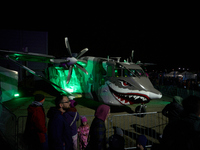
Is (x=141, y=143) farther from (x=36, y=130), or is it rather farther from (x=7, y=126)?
(x=7, y=126)

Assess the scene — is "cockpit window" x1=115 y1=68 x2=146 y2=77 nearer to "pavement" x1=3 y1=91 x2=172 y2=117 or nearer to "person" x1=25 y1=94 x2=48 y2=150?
"pavement" x1=3 y1=91 x2=172 y2=117

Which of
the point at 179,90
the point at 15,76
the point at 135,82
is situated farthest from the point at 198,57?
the point at 15,76

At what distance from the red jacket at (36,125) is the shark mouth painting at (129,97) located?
5.62m

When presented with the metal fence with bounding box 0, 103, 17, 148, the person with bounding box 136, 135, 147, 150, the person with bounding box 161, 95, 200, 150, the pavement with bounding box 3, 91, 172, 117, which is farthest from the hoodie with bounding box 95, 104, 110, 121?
the pavement with bounding box 3, 91, 172, 117

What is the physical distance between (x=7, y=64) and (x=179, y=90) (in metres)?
27.8

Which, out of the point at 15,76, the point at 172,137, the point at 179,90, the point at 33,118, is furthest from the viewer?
the point at 179,90

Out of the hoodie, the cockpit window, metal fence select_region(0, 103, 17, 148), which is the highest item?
the cockpit window

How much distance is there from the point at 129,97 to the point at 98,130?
18.3 feet

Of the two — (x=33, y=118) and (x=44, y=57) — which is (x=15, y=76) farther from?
(x=33, y=118)

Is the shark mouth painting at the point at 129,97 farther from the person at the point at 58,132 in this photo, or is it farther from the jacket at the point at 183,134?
the jacket at the point at 183,134

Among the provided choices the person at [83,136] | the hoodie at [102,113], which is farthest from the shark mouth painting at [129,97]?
the hoodie at [102,113]

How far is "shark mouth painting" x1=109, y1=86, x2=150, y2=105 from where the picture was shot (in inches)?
313

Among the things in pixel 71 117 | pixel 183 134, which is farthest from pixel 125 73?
pixel 183 134

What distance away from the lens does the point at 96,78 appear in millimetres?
10164
